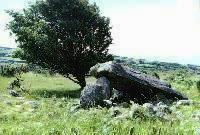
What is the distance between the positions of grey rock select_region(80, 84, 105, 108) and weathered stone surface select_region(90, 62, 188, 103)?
2.53 m

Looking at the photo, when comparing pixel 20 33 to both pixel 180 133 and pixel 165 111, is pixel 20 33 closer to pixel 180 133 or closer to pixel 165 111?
pixel 165 111

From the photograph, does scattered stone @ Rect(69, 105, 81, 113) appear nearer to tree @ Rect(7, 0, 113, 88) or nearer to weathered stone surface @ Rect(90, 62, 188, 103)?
weathered stone surface @ Rect(90, 62, 188, 103)

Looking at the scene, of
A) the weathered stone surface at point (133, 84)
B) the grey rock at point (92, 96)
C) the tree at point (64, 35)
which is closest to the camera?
the grey rock at point (92, 96)

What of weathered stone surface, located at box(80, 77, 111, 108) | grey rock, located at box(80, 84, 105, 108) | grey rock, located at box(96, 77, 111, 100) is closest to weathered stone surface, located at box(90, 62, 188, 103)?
grey rock, located at box(96, 77, 111, 100)

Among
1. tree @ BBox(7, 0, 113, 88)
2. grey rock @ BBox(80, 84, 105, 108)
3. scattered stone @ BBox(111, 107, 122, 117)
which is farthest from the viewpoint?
tree @ BBox(7, 0, 113, 88)

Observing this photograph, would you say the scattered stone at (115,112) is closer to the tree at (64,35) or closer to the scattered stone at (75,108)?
the scattered stone at (75,108)

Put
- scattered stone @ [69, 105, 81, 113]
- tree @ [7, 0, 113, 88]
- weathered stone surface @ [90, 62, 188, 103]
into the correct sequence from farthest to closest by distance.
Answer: tree @ [7, 0, 113, 88], weathered stone surface @ [90, 62, 188, 103], scattered stone @ [69, 105, 81, 113]

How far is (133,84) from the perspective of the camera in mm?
26547

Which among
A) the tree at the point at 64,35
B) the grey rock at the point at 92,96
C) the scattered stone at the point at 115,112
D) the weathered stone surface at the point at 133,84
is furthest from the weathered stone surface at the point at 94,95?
the tree at the point at 64,35

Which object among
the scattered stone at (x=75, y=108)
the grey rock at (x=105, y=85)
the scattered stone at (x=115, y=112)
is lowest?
the scattered stone at (x=75, y=108)

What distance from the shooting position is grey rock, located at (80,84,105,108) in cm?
2265

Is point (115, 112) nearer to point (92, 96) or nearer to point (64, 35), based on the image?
point (92, 96)

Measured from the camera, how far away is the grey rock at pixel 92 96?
22653 millimetres

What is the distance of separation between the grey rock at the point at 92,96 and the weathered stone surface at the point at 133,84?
253 centimetres
